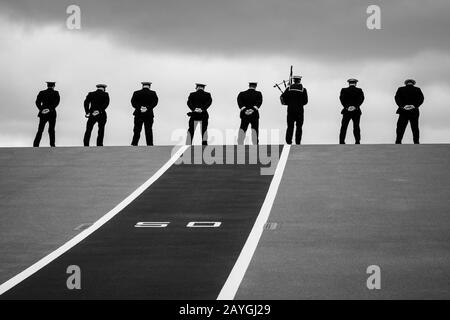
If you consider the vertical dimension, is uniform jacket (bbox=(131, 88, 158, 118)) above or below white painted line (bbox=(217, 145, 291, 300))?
above

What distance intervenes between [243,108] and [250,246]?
12.4 m

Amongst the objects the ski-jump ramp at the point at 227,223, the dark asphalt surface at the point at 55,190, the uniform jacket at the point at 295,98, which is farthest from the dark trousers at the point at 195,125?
the uniform jacket at the point at 295,98

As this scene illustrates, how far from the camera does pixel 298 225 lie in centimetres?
1755

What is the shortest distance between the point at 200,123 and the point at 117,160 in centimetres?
430

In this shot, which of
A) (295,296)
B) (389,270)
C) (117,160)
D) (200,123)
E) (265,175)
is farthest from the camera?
(200,123)

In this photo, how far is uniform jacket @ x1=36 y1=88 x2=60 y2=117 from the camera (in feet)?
94.1

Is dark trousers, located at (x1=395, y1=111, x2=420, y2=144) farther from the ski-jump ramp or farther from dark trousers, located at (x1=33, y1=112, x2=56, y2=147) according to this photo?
dark trousers, located at (x1=33, y1=112, x2=56, y2=147)

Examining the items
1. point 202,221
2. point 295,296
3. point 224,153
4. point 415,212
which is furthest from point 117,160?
point 295,296

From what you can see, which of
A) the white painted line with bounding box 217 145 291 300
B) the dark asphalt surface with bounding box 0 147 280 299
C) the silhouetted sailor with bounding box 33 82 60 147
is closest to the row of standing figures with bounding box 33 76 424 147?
the silhouetted sailor with bounding box 33 82 60 147

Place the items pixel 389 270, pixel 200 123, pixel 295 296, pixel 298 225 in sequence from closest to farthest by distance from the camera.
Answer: pixel 295 296, pixel 389 270, pixel 298 225, pixel 200 123

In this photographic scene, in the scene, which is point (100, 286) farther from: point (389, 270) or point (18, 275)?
point (389, 270)

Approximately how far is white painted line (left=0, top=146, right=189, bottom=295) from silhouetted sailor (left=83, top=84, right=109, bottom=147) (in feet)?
16.1

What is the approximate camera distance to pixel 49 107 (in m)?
28.6

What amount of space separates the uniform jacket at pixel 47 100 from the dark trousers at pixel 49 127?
173 mm
